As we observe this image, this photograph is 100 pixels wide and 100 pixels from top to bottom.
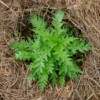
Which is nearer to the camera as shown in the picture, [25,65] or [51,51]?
[51,51]

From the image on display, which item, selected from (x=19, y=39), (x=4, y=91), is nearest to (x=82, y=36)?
(x=19, y=39)

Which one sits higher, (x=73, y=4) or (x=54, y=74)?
(x=73, y=4)

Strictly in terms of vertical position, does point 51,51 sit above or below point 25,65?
above

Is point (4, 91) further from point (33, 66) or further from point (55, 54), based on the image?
point (55, 54)
